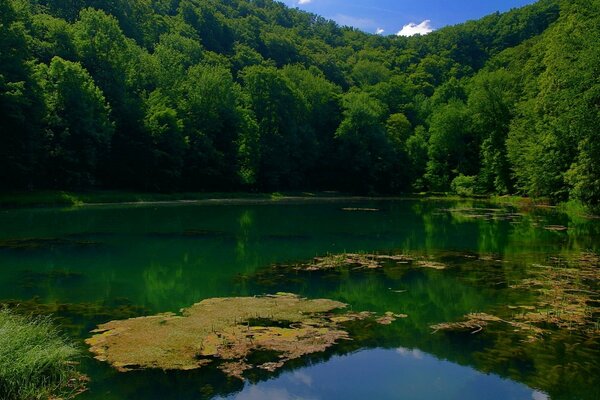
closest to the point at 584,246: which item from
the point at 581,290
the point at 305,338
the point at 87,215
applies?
the point at 581,290

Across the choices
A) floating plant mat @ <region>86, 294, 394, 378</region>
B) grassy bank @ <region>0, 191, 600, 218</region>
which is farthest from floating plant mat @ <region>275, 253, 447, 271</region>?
grassy bank @ <region>0, 191, 600, 218</region>

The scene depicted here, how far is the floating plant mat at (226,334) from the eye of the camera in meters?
10.2

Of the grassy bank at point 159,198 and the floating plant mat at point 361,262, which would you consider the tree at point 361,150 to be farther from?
the floating plant mat at point 361,262

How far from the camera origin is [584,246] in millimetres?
26172

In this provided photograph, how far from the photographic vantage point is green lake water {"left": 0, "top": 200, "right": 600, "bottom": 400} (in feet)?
31.1

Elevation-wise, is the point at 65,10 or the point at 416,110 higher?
the point at 65,10

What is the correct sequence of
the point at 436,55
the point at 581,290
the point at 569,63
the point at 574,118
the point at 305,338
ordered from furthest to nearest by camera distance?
1. the point at 436,55
2. the point at 569,63
3. the point at 574,118
4. the point at 581,290
5. the point at 305,338

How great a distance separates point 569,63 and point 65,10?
7846cm

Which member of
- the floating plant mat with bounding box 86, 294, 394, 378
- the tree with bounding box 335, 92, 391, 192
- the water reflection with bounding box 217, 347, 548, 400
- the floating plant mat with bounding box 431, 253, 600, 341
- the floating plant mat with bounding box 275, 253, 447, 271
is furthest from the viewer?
the tree with bounding box 335, 92, 391, 192

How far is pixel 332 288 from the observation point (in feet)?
55.4

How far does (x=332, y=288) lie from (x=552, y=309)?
6.37 meters

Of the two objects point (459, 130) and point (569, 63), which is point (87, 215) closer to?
point (569, 63)

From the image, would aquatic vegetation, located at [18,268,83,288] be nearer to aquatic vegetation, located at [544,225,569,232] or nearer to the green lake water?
the green lake water

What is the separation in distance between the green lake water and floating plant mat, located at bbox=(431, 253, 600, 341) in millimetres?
394
